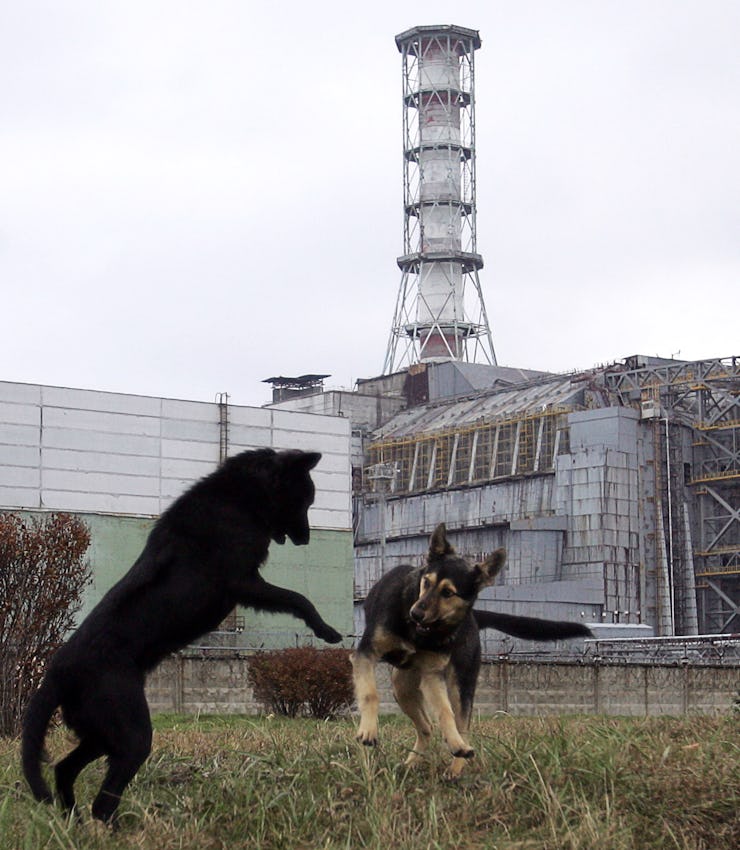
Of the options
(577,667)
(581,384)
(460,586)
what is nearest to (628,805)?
(460,586)

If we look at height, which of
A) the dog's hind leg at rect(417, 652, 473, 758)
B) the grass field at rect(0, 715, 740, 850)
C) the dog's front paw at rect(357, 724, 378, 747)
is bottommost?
the grass field at rect(0, 715, 740, 850)

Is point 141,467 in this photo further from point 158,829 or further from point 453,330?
point 453,330

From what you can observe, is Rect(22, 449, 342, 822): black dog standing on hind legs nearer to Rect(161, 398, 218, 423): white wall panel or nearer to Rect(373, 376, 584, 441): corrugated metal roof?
Rect(161, 398, 218, 423): white wall panel

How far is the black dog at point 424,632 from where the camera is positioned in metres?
8.88

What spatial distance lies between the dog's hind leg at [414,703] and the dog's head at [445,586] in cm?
57

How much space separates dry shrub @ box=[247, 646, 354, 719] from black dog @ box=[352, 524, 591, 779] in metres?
16.0

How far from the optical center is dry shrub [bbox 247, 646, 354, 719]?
25.5m

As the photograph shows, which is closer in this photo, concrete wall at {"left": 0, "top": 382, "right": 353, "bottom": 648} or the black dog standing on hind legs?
the black dog standing on hind legs

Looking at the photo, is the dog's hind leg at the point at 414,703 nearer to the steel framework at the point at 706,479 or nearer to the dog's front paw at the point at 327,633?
the dog's front paw at the point at 327,633

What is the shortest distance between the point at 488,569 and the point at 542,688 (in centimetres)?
2182

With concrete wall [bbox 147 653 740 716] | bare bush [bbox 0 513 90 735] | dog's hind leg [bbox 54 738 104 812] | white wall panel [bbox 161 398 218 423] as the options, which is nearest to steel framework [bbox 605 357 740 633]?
white wall panel [bbox 161 398 218 423]

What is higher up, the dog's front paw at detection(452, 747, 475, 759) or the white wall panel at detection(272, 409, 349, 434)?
the white wall panel at detection(272, 409, 349, 434)

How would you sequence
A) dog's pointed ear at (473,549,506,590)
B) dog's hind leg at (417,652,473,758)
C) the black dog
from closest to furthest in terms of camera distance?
dog's hind leg at (417,652,473,758) → the black dog → dog's pointed ear at (473,549,506,590)

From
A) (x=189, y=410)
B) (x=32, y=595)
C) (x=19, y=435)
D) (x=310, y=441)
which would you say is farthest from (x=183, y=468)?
(x=32, y=595)
